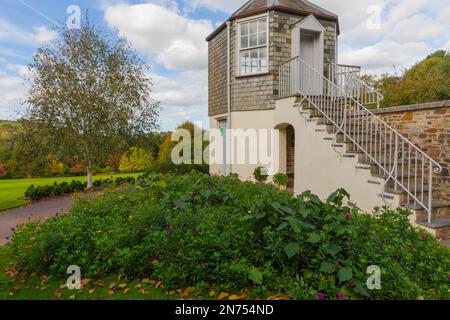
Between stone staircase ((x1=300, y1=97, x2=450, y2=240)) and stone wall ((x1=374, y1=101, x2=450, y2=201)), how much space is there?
35 centimetres

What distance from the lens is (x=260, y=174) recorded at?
355 inches

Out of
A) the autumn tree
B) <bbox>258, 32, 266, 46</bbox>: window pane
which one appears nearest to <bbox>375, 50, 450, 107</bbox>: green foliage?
<bbox>258, 32, 266, 46</bbox>: window pane

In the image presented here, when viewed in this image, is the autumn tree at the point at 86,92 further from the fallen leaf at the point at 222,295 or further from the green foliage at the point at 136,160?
the fallen leaf at the point at 222,295

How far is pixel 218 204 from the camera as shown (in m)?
4.17

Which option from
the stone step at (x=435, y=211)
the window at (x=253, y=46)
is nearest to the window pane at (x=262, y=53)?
the window at (x=253, y=46)

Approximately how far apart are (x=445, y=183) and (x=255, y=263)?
17.5 feet

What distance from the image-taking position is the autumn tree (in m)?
10.0

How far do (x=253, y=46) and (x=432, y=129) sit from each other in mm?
5837

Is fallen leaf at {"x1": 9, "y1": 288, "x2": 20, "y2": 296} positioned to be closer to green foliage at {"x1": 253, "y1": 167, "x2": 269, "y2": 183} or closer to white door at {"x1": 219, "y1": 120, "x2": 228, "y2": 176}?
green foliage at {"x1": 253, "y1": 167, "x2": 269, "y2": 183}

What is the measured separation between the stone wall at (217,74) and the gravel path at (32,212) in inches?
242

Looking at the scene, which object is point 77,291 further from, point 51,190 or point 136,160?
point 136,160

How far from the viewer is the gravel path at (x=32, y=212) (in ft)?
21.4
